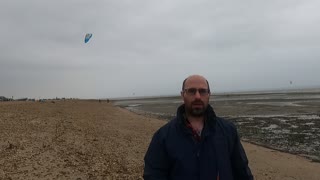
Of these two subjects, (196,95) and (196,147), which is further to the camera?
(196,95)

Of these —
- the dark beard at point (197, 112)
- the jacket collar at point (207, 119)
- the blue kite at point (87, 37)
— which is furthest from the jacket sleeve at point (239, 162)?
the blue kite at point (87, 37)

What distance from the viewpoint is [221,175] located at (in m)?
3.47

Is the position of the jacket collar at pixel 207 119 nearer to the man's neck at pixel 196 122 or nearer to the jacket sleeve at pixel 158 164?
the man's neck at pixel 196 122

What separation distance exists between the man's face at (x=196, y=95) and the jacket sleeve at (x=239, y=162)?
1.51 ft

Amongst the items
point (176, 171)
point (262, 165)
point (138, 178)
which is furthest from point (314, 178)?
point (176, 171)

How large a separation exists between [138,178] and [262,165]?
6.06 meters

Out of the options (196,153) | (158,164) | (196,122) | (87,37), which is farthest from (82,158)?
(87,37)

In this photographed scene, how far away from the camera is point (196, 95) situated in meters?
3.62

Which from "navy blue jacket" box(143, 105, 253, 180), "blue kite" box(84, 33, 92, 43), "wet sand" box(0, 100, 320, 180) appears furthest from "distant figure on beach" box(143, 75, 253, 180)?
"blue kite" box(84, 33, 92, 43)

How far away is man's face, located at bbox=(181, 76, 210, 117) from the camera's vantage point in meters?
3.61

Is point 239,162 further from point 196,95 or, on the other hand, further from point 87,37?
point 87,37

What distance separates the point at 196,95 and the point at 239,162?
823 millimetres

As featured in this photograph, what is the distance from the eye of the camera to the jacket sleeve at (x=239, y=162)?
3.69 m

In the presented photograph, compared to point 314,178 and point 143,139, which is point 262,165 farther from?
point 143,139
